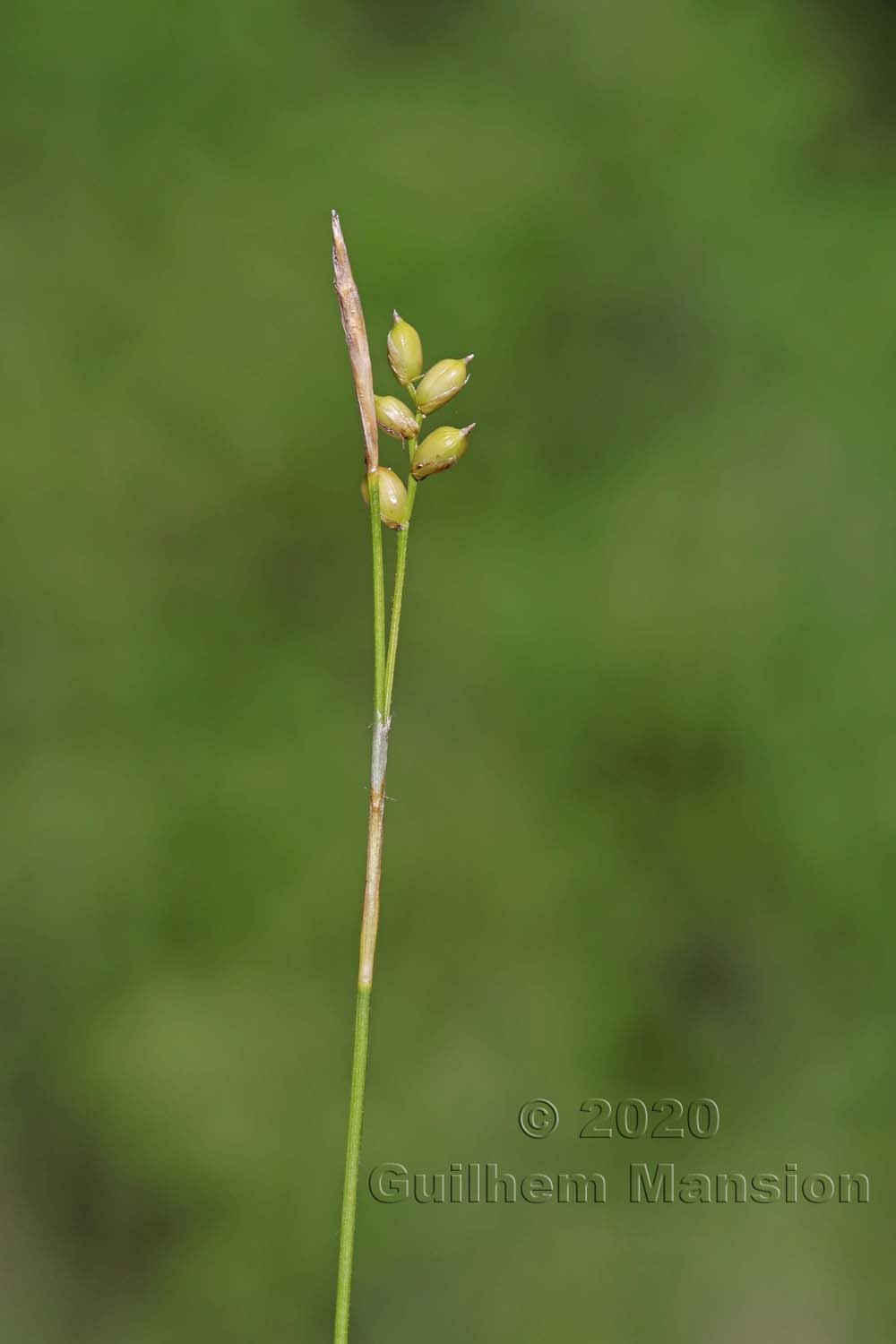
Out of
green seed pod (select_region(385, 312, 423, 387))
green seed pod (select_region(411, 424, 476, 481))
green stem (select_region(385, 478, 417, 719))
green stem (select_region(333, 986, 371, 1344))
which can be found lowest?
green stem (select_region(333, 986, 371, 1344))

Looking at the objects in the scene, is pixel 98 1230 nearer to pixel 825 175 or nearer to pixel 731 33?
pixel 825 175

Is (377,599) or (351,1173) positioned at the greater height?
(377,599)

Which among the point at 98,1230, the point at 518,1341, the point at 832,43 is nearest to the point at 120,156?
the point at 832,43

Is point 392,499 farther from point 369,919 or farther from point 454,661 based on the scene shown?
point 454,661

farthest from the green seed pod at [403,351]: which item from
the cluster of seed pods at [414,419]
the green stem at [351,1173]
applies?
the green stem at [351,1173]

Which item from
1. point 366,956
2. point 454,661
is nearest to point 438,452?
point 366,956

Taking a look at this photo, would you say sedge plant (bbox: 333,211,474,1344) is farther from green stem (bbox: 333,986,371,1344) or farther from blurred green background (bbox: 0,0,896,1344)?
blurred green background (bbox: 0,0,896,1344)

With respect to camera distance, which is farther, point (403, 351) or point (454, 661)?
point (454, 661)

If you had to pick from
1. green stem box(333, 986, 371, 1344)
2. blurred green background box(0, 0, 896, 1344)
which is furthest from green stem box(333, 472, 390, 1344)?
blurred green background box(0, 0, 896, 1344)
